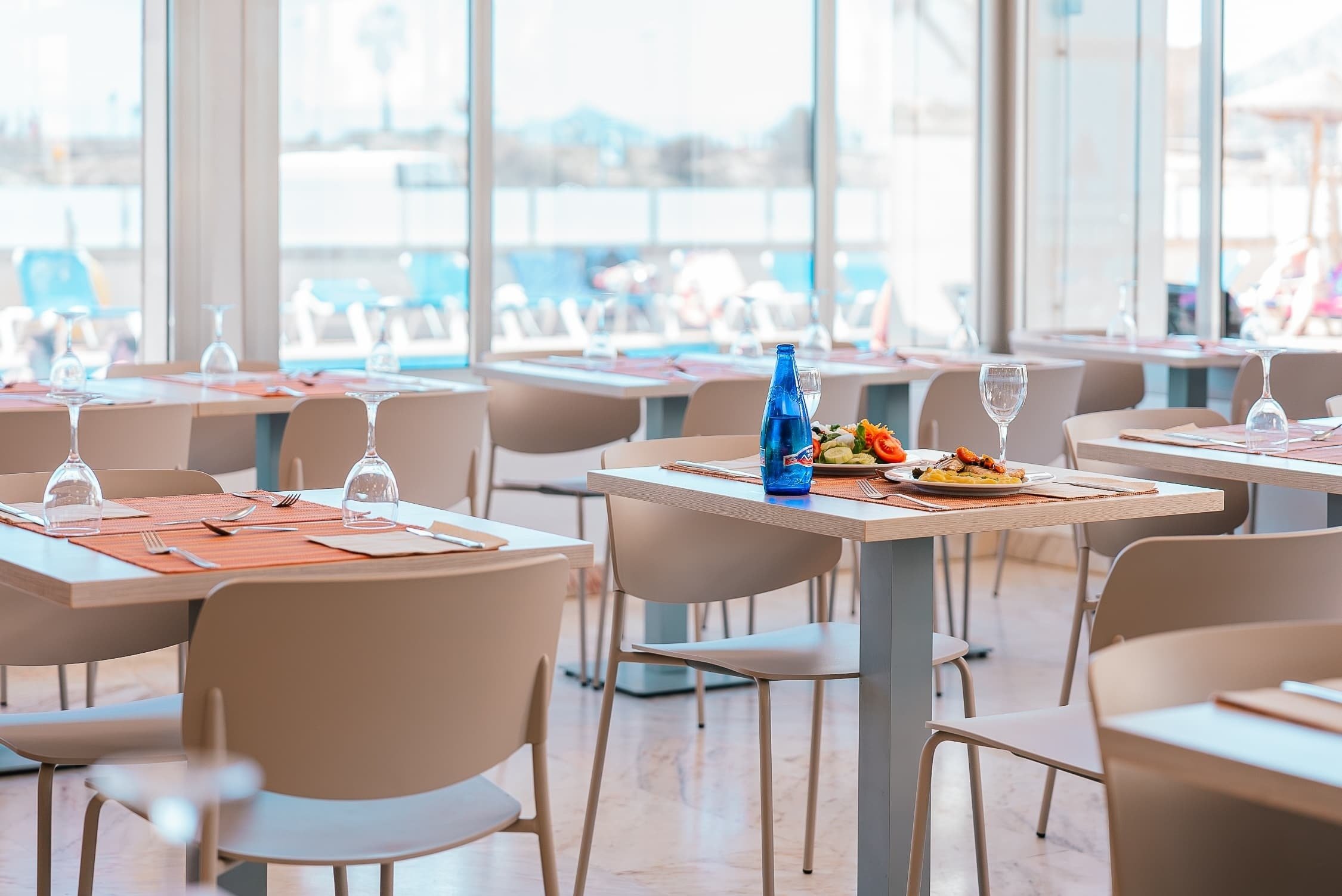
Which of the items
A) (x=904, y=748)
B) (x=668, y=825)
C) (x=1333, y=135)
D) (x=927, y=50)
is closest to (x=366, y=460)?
(x=904, y=748)

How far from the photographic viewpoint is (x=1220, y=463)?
2762 millimetres

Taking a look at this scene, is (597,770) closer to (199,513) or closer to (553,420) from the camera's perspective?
(199,513)

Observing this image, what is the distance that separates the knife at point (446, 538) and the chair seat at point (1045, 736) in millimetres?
602

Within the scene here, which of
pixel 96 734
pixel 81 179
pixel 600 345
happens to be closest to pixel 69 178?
pixel 81 179

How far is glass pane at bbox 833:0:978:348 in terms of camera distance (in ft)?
21.0

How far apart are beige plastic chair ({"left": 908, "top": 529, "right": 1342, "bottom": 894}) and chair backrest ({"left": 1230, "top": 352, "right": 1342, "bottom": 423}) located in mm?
2590

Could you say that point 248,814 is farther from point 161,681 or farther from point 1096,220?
point 1096,220

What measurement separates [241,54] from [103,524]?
3284mm

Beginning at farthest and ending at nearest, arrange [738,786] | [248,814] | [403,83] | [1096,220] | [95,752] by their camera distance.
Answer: [1096,220], [403,83], [738,786], [95,752], [248,814]

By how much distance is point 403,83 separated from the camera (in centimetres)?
548

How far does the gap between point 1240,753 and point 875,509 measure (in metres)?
1.18

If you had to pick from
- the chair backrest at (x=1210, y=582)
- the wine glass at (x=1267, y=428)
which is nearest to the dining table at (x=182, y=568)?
the chair backrest at (x=1210, y=582)

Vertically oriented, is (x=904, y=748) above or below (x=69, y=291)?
below

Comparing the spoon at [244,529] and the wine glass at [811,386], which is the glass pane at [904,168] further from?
the spoon at [244,529]
